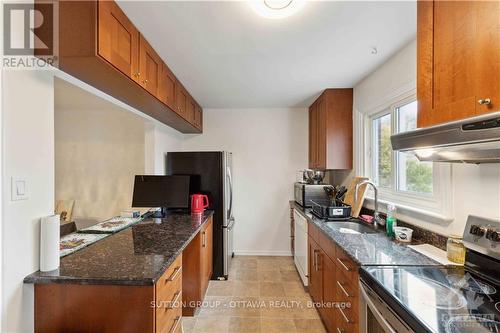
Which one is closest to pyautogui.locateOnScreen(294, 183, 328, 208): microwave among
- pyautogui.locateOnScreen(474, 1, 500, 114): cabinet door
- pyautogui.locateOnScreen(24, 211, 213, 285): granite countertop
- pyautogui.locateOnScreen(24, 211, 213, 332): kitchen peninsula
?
pyautogui.locateOnScreen(24, 211, 213, 285): granite countertop

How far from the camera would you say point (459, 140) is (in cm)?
97

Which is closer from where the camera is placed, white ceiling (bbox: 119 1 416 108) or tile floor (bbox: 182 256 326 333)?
white ceiling (bbox: 119 1 416 108)

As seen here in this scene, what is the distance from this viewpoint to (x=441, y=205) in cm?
166

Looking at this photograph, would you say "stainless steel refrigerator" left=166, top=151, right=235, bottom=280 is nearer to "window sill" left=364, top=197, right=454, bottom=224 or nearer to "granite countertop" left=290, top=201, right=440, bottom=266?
"granite countertop" left=290, top=201, right=440, bottom=266

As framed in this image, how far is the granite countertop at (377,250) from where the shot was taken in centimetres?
140

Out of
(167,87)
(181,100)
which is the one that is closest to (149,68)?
(167,87)

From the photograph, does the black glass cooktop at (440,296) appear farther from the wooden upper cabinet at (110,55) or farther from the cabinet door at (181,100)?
the cabinet door at (181,100)

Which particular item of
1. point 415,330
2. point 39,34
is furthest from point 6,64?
point 415,330

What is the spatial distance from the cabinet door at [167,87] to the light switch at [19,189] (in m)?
1.17

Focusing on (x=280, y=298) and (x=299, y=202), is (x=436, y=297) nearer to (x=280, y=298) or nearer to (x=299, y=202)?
(x=280, y=298)

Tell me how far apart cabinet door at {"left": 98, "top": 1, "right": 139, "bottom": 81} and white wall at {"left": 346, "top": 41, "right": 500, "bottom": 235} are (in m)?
2.05

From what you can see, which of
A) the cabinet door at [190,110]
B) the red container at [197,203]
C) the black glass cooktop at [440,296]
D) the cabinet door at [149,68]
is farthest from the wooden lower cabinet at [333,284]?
the cabinet door at [190,110]

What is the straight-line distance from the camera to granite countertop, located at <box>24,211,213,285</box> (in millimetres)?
1193

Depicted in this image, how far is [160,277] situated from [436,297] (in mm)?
1263
